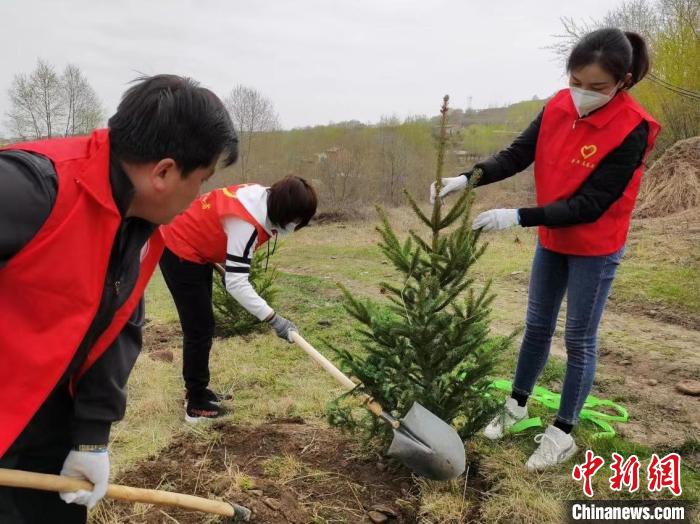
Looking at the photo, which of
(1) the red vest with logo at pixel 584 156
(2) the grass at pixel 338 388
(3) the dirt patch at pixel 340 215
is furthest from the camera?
(3) the dirt patch at pixel 340 215

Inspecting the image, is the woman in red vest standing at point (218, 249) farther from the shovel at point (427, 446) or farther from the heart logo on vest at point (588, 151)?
the heart logo on vest at point (588, 151)

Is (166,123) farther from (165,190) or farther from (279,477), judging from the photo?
(279,477)

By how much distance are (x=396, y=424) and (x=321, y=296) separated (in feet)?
17.8

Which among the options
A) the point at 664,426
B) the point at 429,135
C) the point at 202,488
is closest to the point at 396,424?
the point at 202,488

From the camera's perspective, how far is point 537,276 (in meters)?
3.06

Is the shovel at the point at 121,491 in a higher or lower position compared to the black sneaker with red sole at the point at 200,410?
higher

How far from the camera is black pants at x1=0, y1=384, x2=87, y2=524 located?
1668mm

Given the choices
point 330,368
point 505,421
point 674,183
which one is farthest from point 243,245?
point 674,183

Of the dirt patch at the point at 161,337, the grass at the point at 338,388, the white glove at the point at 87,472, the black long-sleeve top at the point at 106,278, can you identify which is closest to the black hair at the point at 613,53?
the grass at the point at 338,388

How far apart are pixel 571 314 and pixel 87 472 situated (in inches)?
93.9

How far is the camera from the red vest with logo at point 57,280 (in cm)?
127

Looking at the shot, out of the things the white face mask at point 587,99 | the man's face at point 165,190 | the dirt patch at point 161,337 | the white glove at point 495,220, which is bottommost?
the dirt patch at point 161,337

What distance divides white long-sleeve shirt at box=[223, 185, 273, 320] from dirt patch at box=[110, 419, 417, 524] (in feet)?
→ 2.79

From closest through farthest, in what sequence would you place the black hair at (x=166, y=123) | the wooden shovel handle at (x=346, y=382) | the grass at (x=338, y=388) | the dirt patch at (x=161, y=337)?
the black hair at (x=166, y=123) → the grass at (x=338, y=388) → the wooden shovel handle at (x=346, y=382) → the dirt patch at (x=161, y=337)
